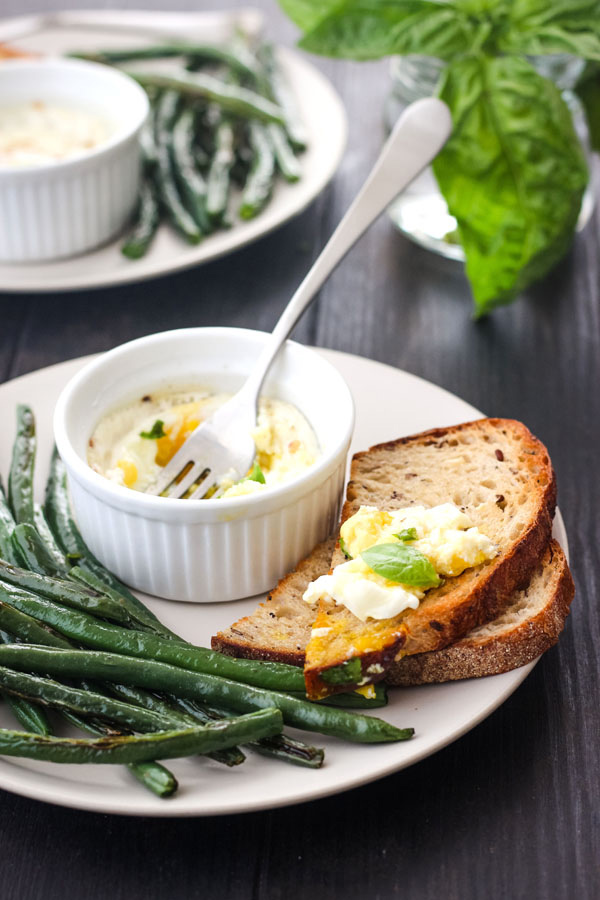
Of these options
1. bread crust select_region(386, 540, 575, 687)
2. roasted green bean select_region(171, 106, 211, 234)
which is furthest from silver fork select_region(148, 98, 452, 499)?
roasted green bean select_region(171, 106, 211, 234)

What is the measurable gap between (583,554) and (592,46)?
1970 mm

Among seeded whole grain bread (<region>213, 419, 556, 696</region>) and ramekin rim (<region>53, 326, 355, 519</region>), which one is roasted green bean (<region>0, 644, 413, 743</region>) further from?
ramekin rim (<region>53, 326, 355, 519</region>)

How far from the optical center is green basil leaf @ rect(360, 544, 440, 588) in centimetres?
290

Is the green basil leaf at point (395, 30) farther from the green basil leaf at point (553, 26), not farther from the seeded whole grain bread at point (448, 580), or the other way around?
the seeded whole grain bread at point (448, 580)

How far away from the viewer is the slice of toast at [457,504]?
2861 mm

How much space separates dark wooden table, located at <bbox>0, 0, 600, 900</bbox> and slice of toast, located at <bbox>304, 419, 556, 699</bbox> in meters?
0.36

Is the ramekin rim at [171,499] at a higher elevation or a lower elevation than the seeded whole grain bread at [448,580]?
higher

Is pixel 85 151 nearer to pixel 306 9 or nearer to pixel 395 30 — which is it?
pixel 306 9

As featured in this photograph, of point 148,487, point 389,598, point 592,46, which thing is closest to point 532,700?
point 389,598

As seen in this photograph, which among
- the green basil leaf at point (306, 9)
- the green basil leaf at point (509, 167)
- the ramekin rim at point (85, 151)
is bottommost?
the ramekin rim at point (85, 151)

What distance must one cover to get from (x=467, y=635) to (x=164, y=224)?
9.84 ft

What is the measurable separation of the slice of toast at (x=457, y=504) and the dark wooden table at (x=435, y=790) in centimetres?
36

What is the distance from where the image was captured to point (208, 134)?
6.00m

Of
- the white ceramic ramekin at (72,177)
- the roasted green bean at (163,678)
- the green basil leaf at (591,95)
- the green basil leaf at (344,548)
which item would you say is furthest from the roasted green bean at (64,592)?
the green basil leaf at (591,95)
